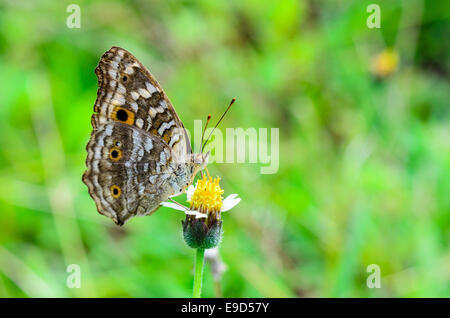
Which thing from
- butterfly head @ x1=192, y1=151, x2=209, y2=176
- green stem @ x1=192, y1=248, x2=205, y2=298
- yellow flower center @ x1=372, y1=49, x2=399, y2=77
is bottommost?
green stem @ x1=192, y1=248, x2=205, y2=298

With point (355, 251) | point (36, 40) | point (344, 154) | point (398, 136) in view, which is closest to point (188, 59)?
point (36, 40)

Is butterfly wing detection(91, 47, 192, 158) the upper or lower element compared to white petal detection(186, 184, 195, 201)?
upper

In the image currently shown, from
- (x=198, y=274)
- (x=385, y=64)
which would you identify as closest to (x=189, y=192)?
(x=198, y=274)

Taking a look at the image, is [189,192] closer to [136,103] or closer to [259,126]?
[136,103]

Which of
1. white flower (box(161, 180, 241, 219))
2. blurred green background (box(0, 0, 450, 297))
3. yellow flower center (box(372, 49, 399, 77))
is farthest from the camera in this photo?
yellow flower center (box(372, 49, 399, 77))

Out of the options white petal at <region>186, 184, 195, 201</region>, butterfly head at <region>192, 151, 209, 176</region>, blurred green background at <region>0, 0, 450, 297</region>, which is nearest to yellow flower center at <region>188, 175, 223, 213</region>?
white petal at <region>186, 184, 195, 201</region>

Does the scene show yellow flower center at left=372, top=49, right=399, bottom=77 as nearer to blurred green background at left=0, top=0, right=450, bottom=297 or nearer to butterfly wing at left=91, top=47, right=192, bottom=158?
blurred green background at left=0, top=0, right=450, bottom=297

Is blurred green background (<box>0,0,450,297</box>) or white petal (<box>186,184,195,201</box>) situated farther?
blurred green background (<box>0,0,450,297</box>)
